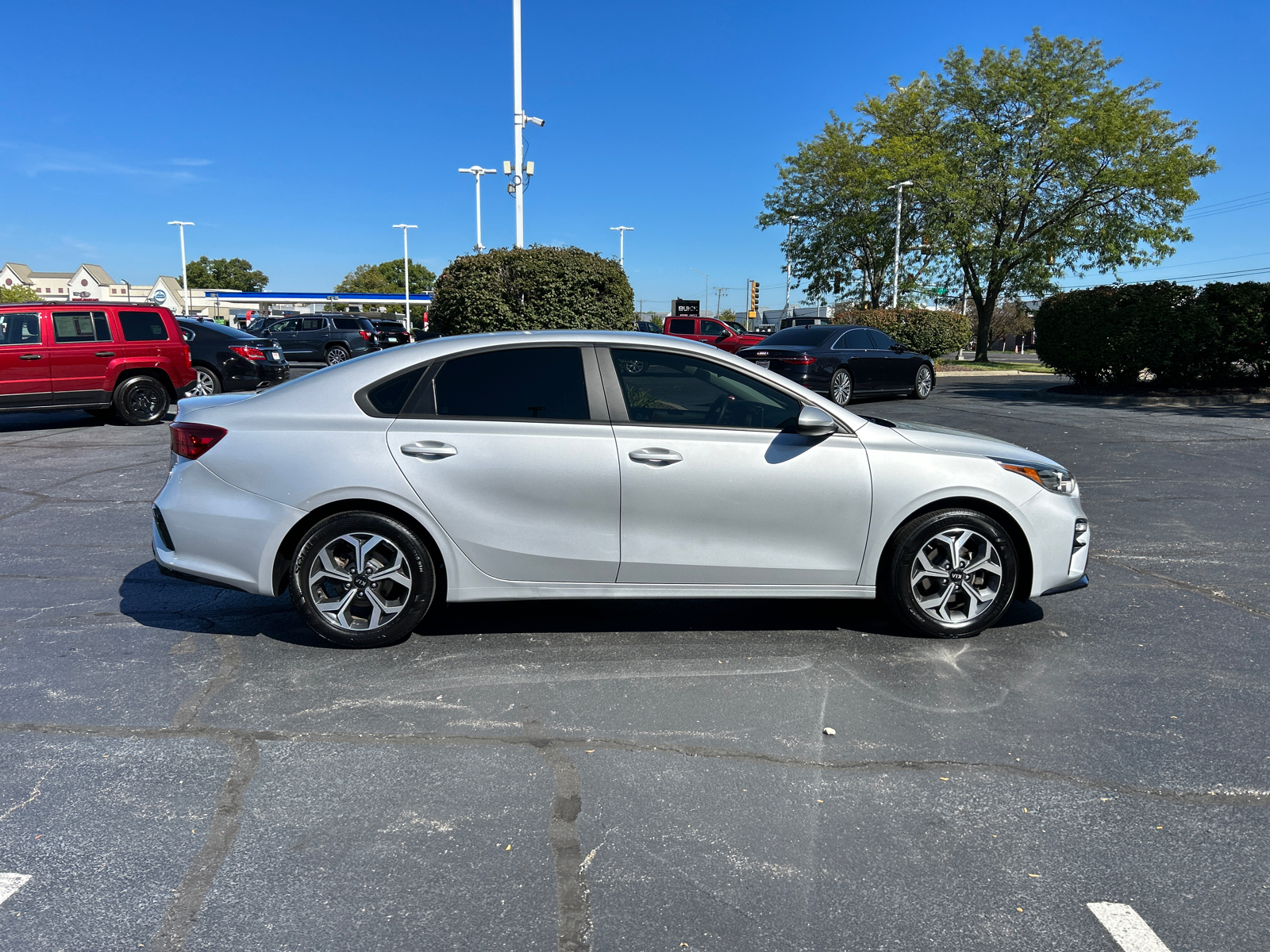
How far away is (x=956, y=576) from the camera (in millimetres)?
4770

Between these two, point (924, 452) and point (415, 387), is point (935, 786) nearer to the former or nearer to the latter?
point (924, 452)

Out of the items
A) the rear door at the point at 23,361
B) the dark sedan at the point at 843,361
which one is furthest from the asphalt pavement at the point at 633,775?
the dark sedan at the point at 843,361

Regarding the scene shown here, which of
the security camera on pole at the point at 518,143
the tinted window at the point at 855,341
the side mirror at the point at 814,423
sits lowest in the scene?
the side mirror at the point at 814,423

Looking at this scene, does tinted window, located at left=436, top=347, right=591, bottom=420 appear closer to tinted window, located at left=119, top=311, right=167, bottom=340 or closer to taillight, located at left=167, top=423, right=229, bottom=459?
taillight, located at left=167, top=423, right=229, bottom=459

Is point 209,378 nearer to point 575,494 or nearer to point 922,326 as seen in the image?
point 575,494

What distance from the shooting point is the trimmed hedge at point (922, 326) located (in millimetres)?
32469

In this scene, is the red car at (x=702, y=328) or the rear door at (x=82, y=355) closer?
the rear door at (x=82, y=355)

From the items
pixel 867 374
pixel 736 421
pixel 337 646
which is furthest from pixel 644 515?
pixel 867 374

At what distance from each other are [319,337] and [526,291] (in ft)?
62.6

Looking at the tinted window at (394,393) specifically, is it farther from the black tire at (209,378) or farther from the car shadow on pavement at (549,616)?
the black tire at (209,378)

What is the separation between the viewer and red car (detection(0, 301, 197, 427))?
12648 mm

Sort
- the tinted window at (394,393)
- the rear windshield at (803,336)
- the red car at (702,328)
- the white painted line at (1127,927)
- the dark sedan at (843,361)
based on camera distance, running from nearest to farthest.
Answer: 1. the white painted line at (1127,927)
2. the tinted window at (394,393)
3. the dark sedan at (843,361)
4. the rear windshield at (803,336)
5. the red car at (702,328)

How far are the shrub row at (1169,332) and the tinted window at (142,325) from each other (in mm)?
17675

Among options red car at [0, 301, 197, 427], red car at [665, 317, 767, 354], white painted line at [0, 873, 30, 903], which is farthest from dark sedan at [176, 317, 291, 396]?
red car at [665, 317, 767, 354]
